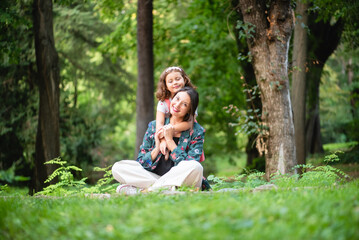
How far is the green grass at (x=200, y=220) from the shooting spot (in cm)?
252

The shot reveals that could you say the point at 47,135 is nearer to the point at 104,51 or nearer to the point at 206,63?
the point at 104,51

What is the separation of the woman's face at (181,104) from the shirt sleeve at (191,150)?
37 centimetres

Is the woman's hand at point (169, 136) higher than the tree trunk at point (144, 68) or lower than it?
lower

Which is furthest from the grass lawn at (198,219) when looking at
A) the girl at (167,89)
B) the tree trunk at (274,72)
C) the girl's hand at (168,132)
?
the tree trunk at (274,72)

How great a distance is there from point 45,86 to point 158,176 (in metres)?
4.51

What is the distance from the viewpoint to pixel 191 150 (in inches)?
213

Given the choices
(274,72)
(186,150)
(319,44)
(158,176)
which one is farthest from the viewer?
(319,44)

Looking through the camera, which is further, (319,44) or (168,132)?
(319,44)

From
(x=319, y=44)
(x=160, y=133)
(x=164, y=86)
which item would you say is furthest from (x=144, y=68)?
(x=319, y=44)

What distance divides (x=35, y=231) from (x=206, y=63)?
12.7m

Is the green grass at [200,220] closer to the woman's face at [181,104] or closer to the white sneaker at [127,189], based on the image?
the white sneaker at [127,189]

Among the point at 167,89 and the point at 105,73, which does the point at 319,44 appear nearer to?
the point at 105,73

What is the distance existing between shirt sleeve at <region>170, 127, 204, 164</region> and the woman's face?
37 centimetres

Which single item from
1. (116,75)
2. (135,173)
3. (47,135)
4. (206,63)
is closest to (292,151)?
(135,173)
